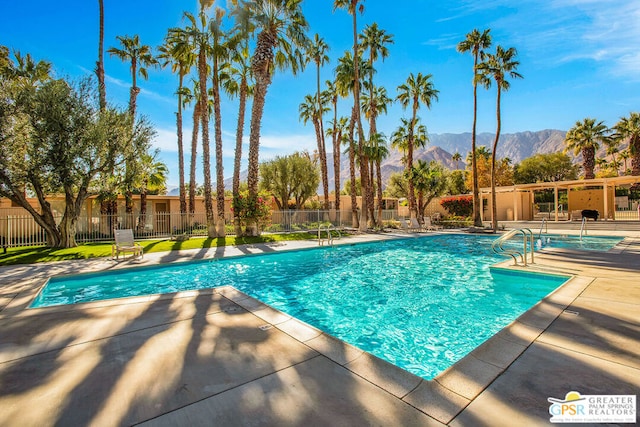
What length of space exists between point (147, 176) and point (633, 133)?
138ft

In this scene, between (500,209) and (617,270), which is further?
(500,209)

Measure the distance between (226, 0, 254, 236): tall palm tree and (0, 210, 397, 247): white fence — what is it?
3.42m

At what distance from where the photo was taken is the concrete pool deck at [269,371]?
6.82 feet

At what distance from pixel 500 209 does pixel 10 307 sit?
35366 mm

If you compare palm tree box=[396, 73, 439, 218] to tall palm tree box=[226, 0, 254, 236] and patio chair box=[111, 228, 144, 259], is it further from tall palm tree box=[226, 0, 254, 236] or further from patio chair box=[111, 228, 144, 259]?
patio chair box=[111, 228, 144, 259]

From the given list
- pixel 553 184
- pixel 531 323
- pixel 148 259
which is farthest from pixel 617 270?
pixel 553 184

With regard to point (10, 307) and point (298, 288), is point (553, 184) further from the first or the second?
point (10, 307)

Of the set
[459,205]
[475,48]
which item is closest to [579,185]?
[459,205]

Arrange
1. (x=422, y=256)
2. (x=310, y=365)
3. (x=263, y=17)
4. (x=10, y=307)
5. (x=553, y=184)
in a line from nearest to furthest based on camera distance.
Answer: (x=310, y=365)
(x=10, y=307)
(x=422, y=256)
(x=263, y=17)
(x=553, y=184)

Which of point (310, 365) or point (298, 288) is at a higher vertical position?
point (310, 365)

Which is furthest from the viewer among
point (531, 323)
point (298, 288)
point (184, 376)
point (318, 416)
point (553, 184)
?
point (553, 184)

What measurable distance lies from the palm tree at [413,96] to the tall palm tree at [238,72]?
43.0ft

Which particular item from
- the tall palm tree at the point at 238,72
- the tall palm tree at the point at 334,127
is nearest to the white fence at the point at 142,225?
the tall palm tree at the point at 238,72

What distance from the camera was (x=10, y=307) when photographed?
15.5ft
